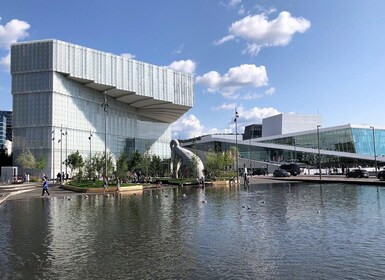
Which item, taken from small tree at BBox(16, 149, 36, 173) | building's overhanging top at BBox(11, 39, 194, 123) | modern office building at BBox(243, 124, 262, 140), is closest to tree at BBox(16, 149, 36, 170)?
small tree at BBox(16, 149, 36, 173)

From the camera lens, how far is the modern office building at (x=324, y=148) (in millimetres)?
96500

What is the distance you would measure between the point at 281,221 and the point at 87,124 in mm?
80921

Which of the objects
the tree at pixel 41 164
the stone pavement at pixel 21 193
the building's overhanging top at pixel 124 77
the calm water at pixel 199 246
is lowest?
the calm water at pixel 199 246

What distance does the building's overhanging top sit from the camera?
265ft

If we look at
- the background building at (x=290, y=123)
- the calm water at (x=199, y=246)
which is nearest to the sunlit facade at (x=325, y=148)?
the background building at (x=290, y=123)

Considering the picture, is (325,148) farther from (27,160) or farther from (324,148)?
(27,160)

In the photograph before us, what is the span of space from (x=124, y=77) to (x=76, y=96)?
12.6 m

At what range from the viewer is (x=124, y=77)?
9425 centimetres

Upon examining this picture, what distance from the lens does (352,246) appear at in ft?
36.3

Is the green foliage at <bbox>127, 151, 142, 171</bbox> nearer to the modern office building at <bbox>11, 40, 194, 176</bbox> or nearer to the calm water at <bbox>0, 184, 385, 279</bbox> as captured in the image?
the modern office building at <bbox>11, 40, 194, 176</bbox>

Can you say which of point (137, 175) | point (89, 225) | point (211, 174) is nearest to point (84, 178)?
point (137, 175)

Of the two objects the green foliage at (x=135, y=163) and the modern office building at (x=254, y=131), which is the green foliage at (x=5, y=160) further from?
the modern office building at (x=254, y=131)

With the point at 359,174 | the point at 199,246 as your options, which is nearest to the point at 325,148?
the point at 359,174

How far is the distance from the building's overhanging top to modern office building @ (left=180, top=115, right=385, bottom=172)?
15.5 metres
